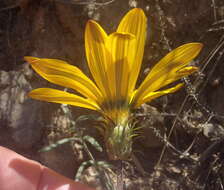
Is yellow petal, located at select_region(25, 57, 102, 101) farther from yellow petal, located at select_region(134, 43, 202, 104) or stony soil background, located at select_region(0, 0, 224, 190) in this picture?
stony soil background, located at select_region(0, 0, 224, 190)

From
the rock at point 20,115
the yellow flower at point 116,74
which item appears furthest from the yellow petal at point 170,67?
the rock at point 20,115

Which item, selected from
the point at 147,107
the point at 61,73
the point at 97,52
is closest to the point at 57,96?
the point at 61,73

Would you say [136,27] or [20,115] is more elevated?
[136,27]

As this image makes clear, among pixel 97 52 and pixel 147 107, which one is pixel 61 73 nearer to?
pixel 97 52

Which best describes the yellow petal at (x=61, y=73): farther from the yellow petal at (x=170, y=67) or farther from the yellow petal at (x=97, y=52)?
the yellow petal at (x=170, y=67)

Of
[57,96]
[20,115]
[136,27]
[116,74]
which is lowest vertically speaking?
[20,115]

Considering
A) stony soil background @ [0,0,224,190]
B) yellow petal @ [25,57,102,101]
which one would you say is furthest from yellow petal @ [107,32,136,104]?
stony soil background @ [0,0,224,190]

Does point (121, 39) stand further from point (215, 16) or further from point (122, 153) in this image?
point (215, 16)

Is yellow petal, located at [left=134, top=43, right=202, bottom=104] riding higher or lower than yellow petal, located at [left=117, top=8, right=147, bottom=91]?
lower
